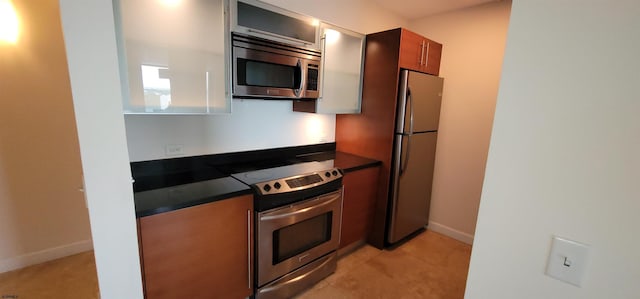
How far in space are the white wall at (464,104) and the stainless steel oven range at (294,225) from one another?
5.12ft

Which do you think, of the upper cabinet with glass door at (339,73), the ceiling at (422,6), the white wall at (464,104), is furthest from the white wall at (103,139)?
the white wall at (464,104)

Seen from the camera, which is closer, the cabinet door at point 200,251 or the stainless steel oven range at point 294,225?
the cabinet door at point 200,251

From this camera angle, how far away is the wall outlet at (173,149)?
190 centimetres

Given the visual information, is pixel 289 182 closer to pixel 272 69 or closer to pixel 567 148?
pixel 272 69

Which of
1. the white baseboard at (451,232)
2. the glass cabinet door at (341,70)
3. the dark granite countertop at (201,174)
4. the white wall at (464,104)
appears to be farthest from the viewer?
the white baseboard at (451,232)

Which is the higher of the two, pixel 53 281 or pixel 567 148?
pixel 567 148

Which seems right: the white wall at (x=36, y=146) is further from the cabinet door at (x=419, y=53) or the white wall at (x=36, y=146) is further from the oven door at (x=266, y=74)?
the cabinet door at (x=419, y=53)

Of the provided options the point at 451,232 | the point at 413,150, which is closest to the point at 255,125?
the point at 413,150

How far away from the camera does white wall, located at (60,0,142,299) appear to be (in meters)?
0.90

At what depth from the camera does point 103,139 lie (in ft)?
3.22

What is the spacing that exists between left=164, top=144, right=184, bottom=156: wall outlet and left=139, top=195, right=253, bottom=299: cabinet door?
0.67 m

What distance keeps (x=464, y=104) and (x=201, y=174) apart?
2670 millimetres

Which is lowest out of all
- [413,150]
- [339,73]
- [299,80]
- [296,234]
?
[296,234]

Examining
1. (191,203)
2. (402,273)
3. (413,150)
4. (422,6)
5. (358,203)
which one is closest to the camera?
(191,203)
